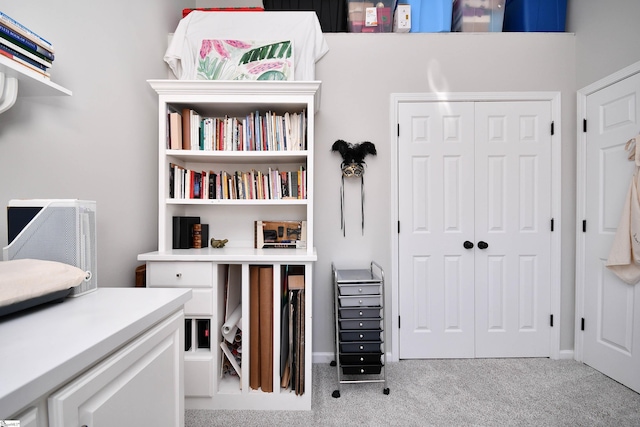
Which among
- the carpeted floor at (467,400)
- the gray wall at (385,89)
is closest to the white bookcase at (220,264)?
the carpeted floor at (467,400)

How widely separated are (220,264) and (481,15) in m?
2.82

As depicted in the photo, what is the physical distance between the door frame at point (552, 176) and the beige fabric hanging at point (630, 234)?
0.42 metres

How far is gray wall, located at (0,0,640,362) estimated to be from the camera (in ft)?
4.34

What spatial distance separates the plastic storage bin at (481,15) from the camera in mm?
2393

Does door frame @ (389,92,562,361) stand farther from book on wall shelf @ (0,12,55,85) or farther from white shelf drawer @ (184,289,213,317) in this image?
book on wall shelf @ (0,12,55,85)

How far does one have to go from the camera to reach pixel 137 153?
192 centimetres

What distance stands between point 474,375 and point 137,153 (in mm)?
2816

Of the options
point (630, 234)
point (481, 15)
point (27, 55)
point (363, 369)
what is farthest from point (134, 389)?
point (481, 15)

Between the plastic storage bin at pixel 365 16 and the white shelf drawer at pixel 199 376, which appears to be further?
the plastic storage bin at pixel 365 16

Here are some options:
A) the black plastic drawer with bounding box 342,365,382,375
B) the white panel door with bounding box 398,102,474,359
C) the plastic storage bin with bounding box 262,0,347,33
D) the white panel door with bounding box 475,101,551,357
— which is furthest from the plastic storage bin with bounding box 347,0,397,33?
the black plastic drawer with bounding box 342,365,382,375

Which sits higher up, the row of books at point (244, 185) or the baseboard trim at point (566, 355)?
the row of books at point (244, 185)

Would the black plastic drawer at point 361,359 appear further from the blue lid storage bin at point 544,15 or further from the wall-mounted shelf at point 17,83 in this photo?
the blue lid storage bin at point 544,15

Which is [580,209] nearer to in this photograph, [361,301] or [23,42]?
[361,301]

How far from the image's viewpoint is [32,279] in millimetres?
802
